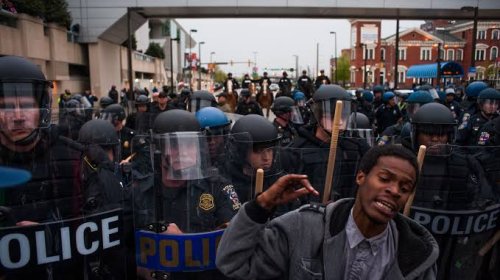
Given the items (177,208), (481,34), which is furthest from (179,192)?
(481,34)

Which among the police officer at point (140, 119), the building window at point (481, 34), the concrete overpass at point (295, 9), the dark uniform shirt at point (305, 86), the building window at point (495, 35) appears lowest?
the police officer at point (140, 119)

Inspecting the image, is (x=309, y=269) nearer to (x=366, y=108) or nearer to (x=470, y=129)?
(x=470, y=129)

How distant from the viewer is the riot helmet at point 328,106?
12.3 feet

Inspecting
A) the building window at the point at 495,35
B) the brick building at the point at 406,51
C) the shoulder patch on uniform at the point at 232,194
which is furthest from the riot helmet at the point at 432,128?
the brick building at the point at 406,51

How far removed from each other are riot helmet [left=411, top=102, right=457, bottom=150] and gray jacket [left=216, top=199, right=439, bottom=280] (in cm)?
207

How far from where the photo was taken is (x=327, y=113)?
3.81 m

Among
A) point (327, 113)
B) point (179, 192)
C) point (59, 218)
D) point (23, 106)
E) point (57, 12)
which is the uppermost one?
point (57, 12)

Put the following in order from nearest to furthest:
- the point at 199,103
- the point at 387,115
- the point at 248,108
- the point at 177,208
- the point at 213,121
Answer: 1. the point at 177,208
2. the point at 213,121
3. the point at 199,103
4. the point at 387,115
5. the point at 248,108

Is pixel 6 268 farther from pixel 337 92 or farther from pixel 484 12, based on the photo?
pixel 484 12

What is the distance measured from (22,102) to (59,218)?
69 cm

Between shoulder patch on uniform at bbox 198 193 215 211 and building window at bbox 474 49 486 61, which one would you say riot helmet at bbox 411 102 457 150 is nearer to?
shoulder patch on uniform at bbox 198 193 215 211

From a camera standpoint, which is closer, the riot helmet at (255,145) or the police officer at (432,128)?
the riot helmet at (255,145)

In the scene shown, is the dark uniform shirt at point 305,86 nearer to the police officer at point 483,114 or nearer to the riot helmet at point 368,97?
the riot helmet at point 368,97

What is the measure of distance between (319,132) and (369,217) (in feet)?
7.12
